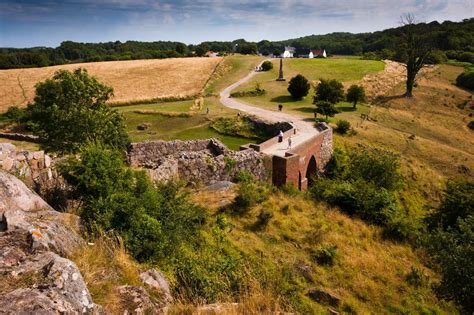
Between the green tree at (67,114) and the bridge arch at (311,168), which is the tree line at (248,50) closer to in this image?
the bridge arch at (311,168)

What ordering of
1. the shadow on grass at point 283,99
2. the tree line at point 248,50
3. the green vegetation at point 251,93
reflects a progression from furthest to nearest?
the tree line at point 248,50
the green vegetation at point 251,93
the shadow on grass at point 283,99

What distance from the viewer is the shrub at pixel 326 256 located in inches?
475

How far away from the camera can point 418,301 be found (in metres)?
10.7

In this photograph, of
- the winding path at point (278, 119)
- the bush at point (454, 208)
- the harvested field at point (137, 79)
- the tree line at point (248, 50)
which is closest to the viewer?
the bush at point (454, 208)

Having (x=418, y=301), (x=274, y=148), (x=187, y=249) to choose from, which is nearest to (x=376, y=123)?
(x=274, y=148)

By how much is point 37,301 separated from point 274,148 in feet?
72.3

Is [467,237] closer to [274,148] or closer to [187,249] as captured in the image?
[187,249]

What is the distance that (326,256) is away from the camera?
12.2 m

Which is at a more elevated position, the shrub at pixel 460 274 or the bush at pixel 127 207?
the bush at pixel 127 207

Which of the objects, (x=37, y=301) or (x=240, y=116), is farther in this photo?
(x=240, y=116)

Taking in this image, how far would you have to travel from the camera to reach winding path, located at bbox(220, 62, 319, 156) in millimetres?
25438

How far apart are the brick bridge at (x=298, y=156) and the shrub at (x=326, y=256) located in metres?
8.25

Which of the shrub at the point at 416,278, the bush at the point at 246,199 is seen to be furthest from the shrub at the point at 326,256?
the bush at the point at 246,199

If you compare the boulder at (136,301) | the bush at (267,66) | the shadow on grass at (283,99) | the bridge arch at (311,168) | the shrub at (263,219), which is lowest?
the bridge arch at (311,168)
